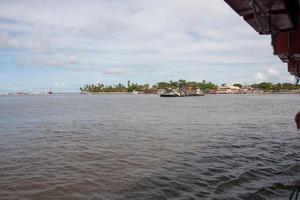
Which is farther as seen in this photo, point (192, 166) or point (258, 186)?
point (192, 166)

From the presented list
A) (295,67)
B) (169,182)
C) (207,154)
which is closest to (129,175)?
(169,182)

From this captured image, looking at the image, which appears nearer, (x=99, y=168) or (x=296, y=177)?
(x=296, y=177)

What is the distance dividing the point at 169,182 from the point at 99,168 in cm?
454

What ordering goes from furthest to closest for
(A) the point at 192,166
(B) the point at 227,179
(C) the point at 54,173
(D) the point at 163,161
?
1. (D) the point at 163,161
2. (A) the point at 192,166
3. (C) the point at 54,173
4. (B) the point at 227,179

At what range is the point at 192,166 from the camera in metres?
17.9

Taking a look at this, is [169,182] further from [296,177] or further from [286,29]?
[286,29]

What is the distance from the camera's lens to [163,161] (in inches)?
757

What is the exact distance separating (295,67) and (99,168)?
10.4m

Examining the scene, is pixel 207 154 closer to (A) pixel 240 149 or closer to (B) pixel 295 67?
(A) pixel 240 149

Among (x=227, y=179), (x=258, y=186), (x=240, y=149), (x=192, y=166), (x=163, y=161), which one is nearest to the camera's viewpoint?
(x=258, y=186)

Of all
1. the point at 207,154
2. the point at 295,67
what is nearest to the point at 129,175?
the point at 207,154

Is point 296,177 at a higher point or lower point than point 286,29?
lower

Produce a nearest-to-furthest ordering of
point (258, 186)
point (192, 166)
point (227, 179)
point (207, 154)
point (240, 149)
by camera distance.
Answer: point (258, 186)
point (227, 179)
point (192, 166)
point (207, 154)
point (240, 149)

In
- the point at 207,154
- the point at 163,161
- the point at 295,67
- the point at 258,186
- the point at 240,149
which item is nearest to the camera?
the point at 295,67
